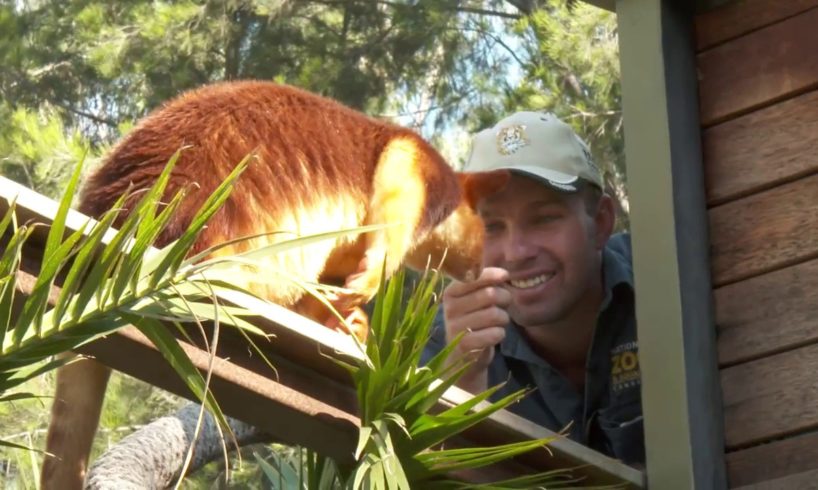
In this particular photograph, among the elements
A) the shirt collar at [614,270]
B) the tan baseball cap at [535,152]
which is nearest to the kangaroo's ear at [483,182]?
the tan baseball cap at [535,152]

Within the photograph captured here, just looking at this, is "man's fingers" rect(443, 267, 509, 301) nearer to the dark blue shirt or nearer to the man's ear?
the dark blue shirt

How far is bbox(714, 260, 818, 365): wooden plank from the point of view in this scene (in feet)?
10.6

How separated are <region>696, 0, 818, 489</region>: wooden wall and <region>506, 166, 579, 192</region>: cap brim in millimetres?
620

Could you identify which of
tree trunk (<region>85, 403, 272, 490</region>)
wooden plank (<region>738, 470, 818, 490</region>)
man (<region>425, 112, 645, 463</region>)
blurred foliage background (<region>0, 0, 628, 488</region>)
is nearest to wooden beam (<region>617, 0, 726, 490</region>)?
wooden plank (<region>738, 470, 818, 490</region>)

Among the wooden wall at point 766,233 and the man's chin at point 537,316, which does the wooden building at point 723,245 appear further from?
the man's chin at point 537,316

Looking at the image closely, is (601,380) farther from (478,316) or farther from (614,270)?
(478,316)

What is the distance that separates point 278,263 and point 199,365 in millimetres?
673

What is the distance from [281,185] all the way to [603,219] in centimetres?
122

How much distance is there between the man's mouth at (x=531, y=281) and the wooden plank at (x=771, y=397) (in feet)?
2.77

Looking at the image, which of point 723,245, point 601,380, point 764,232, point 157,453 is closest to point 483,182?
point 601,380

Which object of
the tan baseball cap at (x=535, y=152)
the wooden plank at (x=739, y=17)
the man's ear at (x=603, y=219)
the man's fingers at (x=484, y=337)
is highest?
the wooden plank at (x=739, y=17)

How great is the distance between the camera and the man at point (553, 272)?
3961 mm

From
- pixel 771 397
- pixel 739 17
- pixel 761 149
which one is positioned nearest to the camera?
pixel 771 397

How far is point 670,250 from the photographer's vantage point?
3.33m
